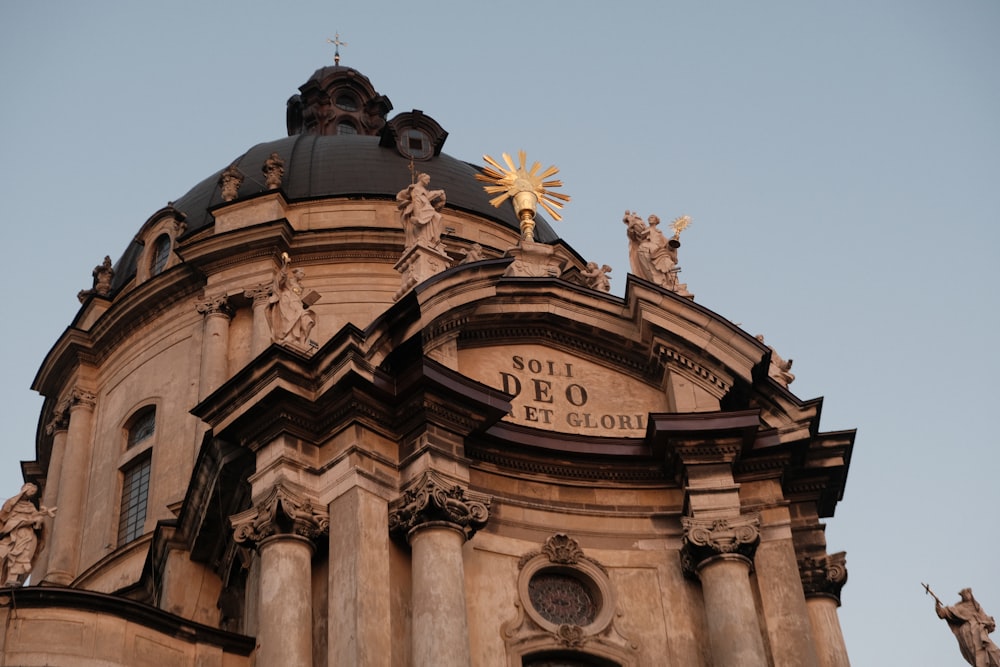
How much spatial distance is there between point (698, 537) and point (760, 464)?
191cm

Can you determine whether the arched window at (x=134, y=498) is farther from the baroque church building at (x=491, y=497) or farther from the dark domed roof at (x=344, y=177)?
the dark domed roof at (x=344, y=177)

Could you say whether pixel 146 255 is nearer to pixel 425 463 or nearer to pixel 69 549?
pixel 69 549

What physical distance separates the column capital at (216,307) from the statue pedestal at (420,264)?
27.5 feet

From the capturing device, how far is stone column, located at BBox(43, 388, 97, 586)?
94.4 feet

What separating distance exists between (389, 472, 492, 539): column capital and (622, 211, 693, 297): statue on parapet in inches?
218

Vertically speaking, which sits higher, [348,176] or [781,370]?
[348,176]

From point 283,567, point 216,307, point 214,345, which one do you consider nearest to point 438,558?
point 283,567

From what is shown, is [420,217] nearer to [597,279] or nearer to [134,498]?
[597,279]

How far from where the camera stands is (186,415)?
28.4m

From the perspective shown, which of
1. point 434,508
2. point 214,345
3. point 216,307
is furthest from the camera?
point 216,307

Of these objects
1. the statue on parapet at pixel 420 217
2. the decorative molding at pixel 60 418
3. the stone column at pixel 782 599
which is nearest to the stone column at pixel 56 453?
the decorative molding at pixel 60 418

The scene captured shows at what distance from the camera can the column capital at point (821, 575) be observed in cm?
2130

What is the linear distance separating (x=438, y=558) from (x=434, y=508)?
68cm

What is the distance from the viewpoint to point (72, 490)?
29922 mm
